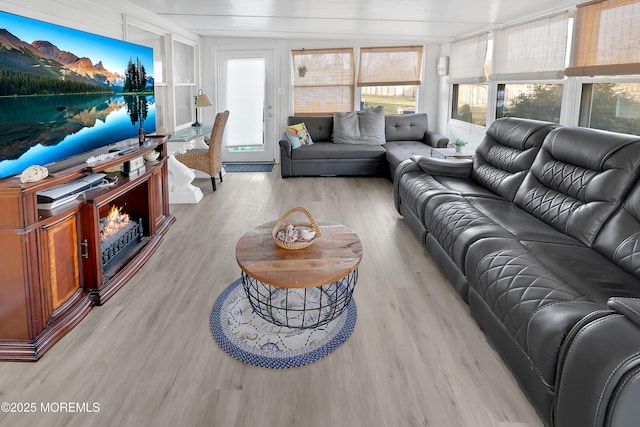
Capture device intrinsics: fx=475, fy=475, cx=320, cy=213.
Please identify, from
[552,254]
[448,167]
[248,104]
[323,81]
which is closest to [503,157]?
[448,167]

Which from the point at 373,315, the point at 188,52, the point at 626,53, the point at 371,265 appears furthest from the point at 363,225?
the point at 188,52

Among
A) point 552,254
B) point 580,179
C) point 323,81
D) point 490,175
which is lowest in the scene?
point 552,254

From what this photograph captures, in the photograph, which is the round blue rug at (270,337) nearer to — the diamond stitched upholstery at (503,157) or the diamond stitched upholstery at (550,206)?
the diamond stitched upholstery at (550,206)

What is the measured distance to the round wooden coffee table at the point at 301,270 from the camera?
231cm

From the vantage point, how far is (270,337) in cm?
253

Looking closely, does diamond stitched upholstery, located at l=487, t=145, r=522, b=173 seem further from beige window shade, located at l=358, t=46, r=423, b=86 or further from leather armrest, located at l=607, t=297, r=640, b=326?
beige window shade, located at l=358, t=46, r=423, b=86

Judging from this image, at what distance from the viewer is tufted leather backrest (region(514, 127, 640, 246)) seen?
2.60m

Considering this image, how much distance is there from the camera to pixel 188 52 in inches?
271

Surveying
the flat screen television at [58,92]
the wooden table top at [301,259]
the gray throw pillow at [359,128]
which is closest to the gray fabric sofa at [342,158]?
the gray throw pillow at [359,128]

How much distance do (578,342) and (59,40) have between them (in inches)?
114

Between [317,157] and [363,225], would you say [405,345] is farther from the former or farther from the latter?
[317,157]

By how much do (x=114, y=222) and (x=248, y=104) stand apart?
4.86m

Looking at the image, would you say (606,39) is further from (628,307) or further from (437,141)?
(437,141)

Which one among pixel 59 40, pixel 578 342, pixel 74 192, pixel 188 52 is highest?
pixel 188 52
